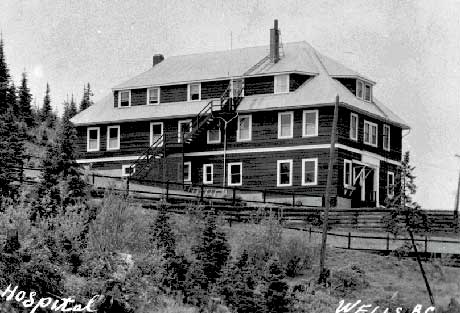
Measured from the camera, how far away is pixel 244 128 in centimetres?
6272

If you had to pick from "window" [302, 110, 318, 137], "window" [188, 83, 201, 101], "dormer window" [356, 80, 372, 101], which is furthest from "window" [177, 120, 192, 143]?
"dormer window" [356, 80, 372, 101]

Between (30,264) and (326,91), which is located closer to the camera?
(30,264)

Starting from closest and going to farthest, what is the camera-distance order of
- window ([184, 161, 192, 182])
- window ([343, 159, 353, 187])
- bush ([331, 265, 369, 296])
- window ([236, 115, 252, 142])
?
bush ([331, 265, 369, 296]), window ([343, 159, 353, 187]), window ([236, 115, 252, 142]), window ([184, 161, 192, 182])

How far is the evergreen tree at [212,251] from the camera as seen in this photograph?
36.8 meters

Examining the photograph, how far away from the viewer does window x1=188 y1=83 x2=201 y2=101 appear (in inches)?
2577

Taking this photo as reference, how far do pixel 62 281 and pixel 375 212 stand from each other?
2608cm

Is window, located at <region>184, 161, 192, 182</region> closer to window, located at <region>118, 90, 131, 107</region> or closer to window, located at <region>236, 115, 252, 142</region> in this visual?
window, located at <region>236, 115, 252, 142</region>

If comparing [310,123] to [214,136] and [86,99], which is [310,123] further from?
[86,99]

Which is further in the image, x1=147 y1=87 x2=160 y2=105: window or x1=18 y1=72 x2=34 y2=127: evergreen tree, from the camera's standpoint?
x1=18 y1=72 x2=34 y2=127: evergreen tree

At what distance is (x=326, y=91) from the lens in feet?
197

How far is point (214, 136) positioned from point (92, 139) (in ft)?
30.6

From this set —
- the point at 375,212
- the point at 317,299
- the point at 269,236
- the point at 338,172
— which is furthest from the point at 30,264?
the point at 338,172

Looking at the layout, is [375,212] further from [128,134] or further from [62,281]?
[62,281]

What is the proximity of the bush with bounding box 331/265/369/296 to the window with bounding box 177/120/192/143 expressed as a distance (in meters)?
24.1
